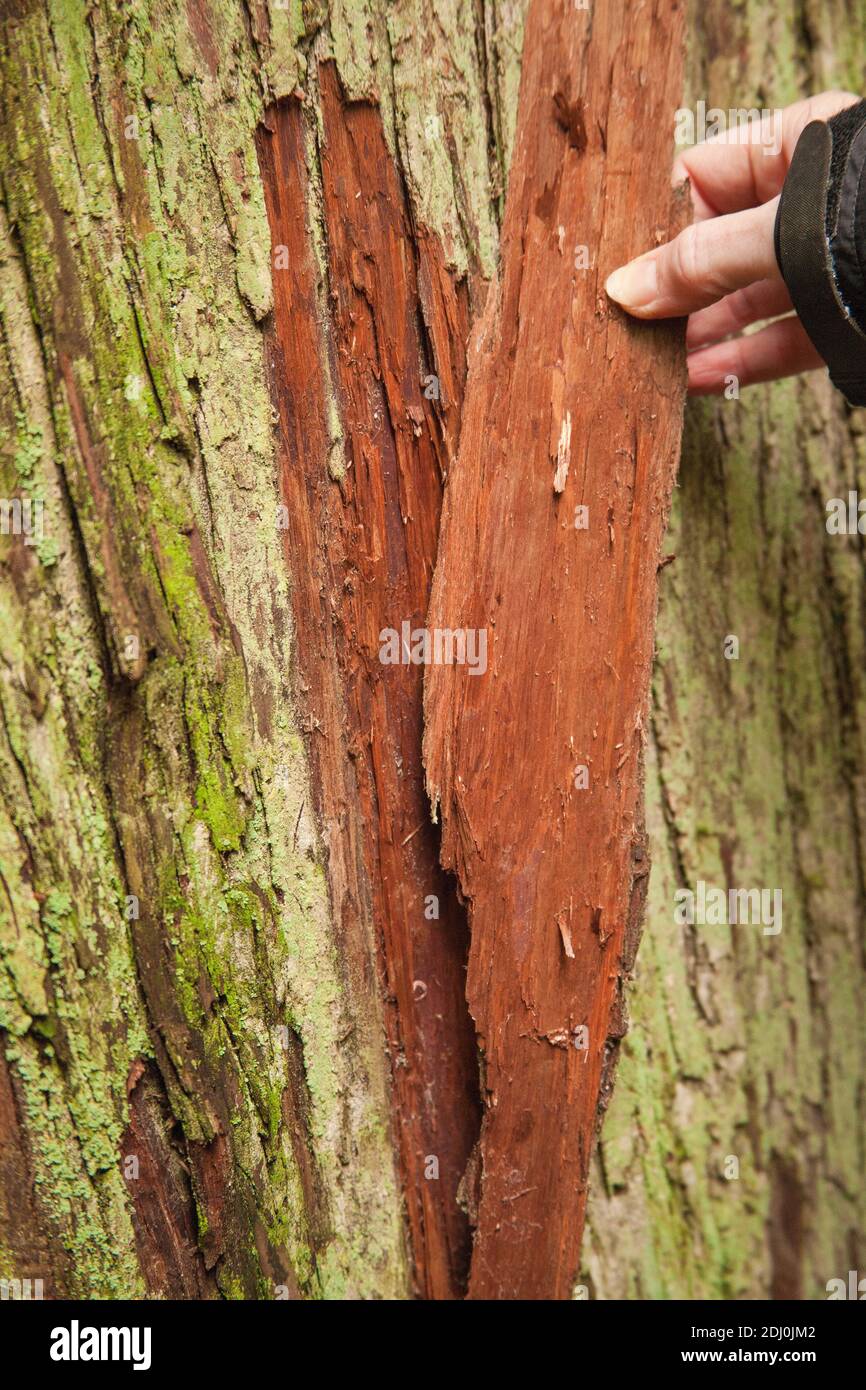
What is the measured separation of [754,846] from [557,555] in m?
0.94

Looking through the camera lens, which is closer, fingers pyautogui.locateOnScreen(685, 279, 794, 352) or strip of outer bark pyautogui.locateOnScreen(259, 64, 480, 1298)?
strip of outer bark pyautogui.locateOnScreen(259, 64, 480, 1298)

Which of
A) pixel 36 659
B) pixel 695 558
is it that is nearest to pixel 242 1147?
pixel 36 659

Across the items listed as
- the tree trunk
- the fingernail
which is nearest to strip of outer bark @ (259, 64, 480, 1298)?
the tree trunk

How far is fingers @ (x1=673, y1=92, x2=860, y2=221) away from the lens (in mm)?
1658

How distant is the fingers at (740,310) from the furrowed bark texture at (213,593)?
0.52 meters

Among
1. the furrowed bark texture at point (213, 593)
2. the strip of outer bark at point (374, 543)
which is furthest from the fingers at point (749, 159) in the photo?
the strip of outer bark at point (374, 543)

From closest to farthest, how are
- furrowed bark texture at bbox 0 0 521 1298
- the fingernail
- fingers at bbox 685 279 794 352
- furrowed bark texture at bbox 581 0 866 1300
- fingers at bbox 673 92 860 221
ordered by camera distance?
1. furrowed bark texture at bbox 0 0 521 1298
2. the fingernail
3. fingers at bbox 673 92 860 221
4. fingers at bbox 685 279 794 352
5. furrowed bark texture at bbox 581 0 866 1300

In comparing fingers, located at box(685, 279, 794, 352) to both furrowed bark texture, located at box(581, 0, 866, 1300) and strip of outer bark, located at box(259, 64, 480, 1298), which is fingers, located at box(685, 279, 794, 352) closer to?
furrowed bark texture, located at box(581, 0, 866, 1300)

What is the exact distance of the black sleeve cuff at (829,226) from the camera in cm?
141

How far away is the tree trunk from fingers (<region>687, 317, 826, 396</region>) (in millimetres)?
394

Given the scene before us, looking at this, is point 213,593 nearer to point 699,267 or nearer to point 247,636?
point 247,636

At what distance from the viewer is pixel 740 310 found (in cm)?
182

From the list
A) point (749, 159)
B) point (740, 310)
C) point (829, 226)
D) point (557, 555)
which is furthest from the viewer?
point (740, 310)

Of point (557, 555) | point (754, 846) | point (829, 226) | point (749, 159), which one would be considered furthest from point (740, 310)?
point (754, 846)
